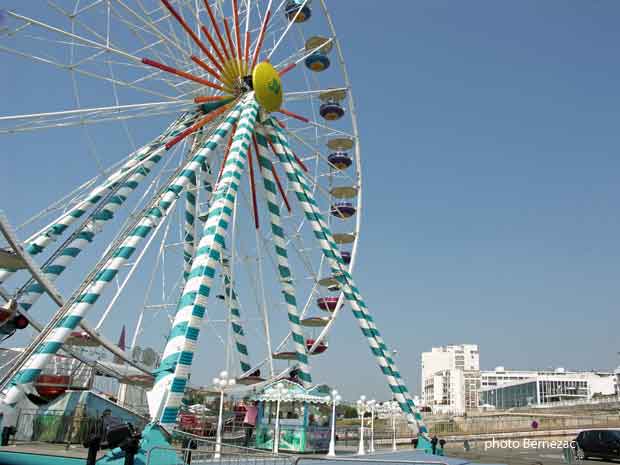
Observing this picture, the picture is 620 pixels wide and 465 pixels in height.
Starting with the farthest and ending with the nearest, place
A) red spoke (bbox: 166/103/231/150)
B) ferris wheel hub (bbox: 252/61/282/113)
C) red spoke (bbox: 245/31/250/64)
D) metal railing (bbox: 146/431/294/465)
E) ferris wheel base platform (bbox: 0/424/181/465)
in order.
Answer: red spoke (bbox: 245/31/250/64)
ferris wheel hub (bbox: 252/61/282/113)
red spoke (bbox: 166/103/231/150)
ferris wheel base platform (bbox: 0/424/181/465)
metal railing (bbox: 146/431/294/465)

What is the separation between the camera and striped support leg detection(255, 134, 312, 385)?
20312 mm

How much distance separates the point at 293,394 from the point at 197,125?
924 centimetres

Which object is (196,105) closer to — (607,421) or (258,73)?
(258,73)

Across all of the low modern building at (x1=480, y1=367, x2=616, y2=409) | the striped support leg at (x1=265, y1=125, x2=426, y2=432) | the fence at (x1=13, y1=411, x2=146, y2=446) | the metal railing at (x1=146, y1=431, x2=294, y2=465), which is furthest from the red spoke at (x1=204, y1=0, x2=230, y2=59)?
the low modern building at (x1=480, y1=367, x2=616, y2=409)

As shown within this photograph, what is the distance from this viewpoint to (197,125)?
18.3m

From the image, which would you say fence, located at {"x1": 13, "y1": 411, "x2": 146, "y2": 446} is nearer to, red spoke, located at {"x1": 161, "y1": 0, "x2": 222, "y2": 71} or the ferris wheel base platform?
the ferris wheel base platform

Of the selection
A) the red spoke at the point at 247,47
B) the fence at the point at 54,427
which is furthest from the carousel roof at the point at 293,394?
the red spoke at the point at 247,47

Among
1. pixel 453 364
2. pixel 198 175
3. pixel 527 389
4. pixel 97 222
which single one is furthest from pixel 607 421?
pixel 453 364

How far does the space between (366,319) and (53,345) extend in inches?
418

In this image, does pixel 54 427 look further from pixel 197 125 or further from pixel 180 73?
pixel 180 73

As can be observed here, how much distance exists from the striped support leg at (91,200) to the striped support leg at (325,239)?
3267mm

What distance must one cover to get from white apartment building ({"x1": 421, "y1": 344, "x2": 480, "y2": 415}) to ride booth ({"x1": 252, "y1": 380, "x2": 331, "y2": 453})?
9400cm

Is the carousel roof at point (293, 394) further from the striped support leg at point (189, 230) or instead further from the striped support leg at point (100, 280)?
the striped support leg at point (100, 280)

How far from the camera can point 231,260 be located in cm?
2056
